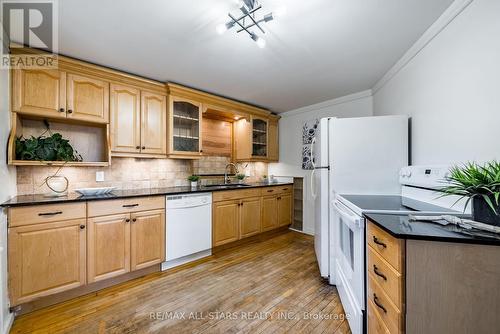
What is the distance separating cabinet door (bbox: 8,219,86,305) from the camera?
1.66 meters

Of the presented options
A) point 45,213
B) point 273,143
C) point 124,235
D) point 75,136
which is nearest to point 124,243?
point 124,235

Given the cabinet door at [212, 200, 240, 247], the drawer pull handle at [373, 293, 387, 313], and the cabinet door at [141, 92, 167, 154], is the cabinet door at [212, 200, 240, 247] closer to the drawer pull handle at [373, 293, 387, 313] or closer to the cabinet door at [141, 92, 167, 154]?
the cabinet door at [141, 92, 167, 154]

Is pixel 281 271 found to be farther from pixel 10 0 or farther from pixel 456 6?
pixel 10 0

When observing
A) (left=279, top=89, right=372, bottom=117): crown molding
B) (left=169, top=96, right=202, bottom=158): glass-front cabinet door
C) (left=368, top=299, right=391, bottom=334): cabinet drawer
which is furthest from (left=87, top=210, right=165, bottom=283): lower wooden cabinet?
(left=279, top=89, right=372, bottom=117): crown molding

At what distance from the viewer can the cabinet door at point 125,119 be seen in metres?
2.41

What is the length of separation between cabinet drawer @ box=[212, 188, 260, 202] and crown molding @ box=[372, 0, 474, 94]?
2.29 metres

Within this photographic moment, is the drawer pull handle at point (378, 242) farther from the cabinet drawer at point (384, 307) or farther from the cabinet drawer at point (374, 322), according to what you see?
the cabinet drawer at point (374, 322)

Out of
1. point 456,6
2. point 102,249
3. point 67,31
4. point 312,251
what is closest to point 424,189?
point 456,6

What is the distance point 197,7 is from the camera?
1.52 m

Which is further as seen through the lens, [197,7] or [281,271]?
[281,271]

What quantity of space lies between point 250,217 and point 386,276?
7.73 ft

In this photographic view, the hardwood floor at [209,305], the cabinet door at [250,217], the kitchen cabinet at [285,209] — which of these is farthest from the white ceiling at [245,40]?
the hardwood floor at [209,305]

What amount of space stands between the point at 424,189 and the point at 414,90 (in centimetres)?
97

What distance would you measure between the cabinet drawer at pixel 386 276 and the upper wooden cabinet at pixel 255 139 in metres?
2.71
